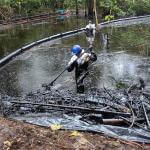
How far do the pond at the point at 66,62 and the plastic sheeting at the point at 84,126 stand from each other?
2991mm

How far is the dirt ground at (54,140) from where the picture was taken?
5773 mm

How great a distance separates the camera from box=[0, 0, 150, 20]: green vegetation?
34281 mm

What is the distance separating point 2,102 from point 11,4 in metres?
26.4

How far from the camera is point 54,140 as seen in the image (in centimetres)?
601

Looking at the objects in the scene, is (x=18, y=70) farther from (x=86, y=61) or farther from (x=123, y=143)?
(x=123, y=143)

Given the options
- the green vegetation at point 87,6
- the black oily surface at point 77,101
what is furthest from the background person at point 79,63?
the green vegetation at point 87,6

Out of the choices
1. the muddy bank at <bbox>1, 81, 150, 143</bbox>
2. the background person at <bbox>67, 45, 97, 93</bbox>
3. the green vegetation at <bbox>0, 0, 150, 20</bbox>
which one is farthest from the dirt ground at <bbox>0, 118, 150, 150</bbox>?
the green vegetation at <bbox>0, 0, 150, 20</bbox>

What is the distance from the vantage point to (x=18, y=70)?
13.6 metres

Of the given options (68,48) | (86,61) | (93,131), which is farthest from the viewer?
(68,48)

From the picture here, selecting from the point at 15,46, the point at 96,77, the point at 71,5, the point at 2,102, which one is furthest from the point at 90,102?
the point at 71,5

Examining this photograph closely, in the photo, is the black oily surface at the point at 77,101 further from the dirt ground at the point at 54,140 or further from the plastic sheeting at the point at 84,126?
the dirt ground at the point at 54,140

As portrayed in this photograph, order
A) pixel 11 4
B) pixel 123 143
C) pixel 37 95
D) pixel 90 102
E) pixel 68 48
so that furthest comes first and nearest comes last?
pixel 11 4, pixel 68 48, pixel 37 95, pixel 90 102, pixel 123 143

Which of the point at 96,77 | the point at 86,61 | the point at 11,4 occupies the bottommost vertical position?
the point at 96,77

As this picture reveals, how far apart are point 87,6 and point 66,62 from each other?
22.8 m
